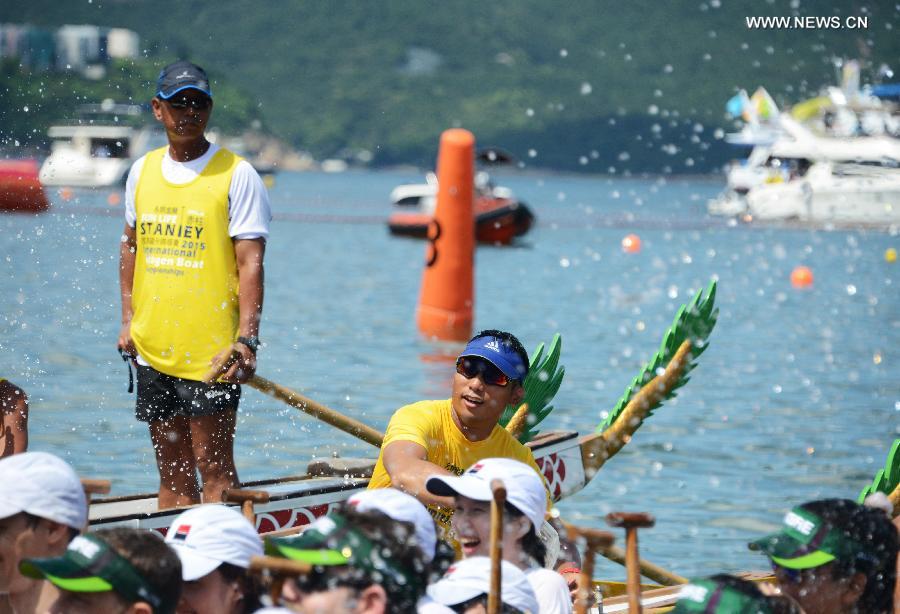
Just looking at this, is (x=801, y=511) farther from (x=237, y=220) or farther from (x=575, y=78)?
(x=575, y=78)

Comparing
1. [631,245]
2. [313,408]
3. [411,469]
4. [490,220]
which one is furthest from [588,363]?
[631,245]

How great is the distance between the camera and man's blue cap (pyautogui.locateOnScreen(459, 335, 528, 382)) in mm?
5754

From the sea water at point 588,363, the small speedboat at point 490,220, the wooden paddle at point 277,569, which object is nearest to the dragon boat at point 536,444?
the sea water at point 588,363

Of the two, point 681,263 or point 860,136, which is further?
point 860,136

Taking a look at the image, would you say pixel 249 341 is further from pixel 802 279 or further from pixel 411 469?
pixel 802 279

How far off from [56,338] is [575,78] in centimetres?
13409

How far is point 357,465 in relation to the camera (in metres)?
7.25

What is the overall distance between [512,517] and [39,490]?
144cm

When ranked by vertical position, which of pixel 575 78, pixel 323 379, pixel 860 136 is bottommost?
pixel 323 379

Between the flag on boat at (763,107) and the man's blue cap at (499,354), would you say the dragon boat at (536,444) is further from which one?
the flag on boat at (763,107)

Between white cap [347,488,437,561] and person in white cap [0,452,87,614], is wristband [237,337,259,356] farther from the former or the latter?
white cap [347,488,437,561]

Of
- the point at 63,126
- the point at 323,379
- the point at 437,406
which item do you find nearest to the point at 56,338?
the point at 323,379

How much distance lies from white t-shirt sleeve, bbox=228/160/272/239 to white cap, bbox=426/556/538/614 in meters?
2.27

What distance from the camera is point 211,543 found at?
160 inches
